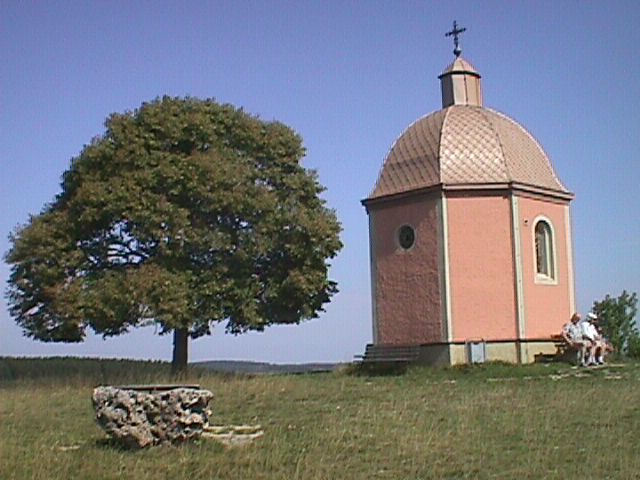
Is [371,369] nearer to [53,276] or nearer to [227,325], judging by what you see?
[227,325]

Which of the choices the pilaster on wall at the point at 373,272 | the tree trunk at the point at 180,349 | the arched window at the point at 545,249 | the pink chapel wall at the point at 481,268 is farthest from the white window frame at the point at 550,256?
the tree trunk at the point at 180,349

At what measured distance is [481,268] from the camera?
2352cm

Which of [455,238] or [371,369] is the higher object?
[455,238]

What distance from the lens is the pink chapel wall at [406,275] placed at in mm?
23594

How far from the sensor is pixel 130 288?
825 inches

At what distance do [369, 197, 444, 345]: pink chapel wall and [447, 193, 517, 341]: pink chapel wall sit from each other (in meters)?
0.45

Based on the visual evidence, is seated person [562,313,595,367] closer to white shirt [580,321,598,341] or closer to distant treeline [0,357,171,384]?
white shirt [580,321,598,341]

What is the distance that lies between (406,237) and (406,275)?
1015mm

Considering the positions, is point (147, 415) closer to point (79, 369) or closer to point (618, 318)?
point (79, 369)

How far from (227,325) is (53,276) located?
4239 mm

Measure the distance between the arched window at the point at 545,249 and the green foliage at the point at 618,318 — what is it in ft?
14.4

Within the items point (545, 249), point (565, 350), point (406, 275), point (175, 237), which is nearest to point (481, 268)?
point (406, 275)

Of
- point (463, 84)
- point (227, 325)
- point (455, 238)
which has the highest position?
point (463, 84)

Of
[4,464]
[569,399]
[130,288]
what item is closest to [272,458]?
[4,464]
